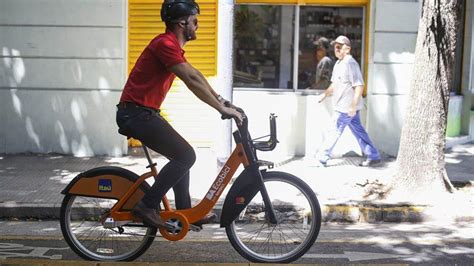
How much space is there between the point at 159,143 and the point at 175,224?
2.14ft

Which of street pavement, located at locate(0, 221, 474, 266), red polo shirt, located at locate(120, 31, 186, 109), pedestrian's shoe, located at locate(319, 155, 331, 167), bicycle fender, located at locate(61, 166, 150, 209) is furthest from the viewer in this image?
pedestrian's shoe, located at locate(319, 155, 331, 167)

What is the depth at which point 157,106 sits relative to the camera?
5.89m

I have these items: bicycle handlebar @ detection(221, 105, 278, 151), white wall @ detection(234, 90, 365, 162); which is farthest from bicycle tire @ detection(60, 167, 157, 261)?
white wall @ detection(234, 90, 365, 162)

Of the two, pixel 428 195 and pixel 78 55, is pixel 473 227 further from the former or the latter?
pixel 78 55

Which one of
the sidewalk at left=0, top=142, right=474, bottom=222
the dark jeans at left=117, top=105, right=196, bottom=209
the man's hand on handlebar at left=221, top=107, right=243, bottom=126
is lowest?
the sidewalk at left=0, top=142, right=474, bottom=222

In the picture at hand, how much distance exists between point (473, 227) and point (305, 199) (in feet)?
9.23

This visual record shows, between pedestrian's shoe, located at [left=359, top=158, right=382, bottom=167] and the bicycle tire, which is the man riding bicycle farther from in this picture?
pedestrian's shoe, located at [left=359, top=158, right=382, bottom=167]

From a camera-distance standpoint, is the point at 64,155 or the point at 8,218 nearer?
the point at 8,218

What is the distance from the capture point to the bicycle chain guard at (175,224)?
19.4 feet

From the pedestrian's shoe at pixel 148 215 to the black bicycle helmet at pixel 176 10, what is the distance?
1445 mm

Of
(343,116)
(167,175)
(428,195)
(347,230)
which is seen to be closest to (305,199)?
(167,175)

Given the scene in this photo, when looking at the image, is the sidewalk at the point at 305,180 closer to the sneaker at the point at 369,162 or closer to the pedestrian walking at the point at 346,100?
the sneaker at the point at 369,162

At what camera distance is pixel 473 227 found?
7.99 meters

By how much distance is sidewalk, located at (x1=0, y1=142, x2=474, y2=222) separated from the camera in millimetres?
8352
